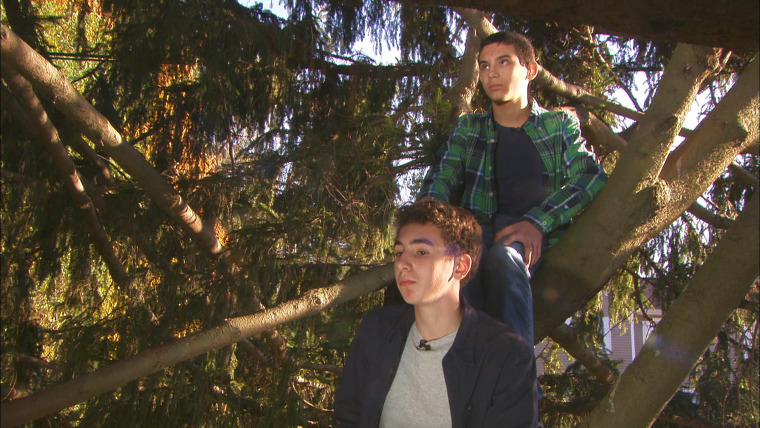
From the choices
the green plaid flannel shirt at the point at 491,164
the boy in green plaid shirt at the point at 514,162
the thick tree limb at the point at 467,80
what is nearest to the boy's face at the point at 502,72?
the boy in green plaid shirt at the point at 514,162

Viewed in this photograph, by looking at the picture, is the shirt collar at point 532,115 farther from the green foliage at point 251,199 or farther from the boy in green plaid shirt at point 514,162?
the green foliage at point 251,199

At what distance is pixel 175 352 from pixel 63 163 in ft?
4.16

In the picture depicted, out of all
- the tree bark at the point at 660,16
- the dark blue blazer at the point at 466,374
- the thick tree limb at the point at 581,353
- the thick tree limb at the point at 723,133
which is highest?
the thick tree limb at the point at 723,133

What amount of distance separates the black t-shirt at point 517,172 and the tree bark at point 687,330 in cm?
86

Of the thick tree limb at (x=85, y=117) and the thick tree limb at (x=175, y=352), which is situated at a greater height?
the thick tree limb at (x=85, y=117)

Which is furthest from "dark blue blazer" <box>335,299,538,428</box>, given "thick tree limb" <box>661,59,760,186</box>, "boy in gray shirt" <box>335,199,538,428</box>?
"thick tree limb" <box>661,59,760,186</box>

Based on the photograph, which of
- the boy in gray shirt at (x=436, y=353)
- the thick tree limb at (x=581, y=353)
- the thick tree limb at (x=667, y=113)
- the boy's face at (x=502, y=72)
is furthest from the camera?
the thick tree limb at (x=581, y=353)

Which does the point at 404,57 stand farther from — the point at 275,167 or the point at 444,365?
the point at 444,365

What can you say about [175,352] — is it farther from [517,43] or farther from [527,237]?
[517,43]

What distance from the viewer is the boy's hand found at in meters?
2.62

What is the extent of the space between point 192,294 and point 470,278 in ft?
4.41

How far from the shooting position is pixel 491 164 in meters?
2.95

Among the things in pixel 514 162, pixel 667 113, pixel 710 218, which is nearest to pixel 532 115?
pixel 514 162

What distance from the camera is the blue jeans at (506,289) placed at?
7.95 feet
